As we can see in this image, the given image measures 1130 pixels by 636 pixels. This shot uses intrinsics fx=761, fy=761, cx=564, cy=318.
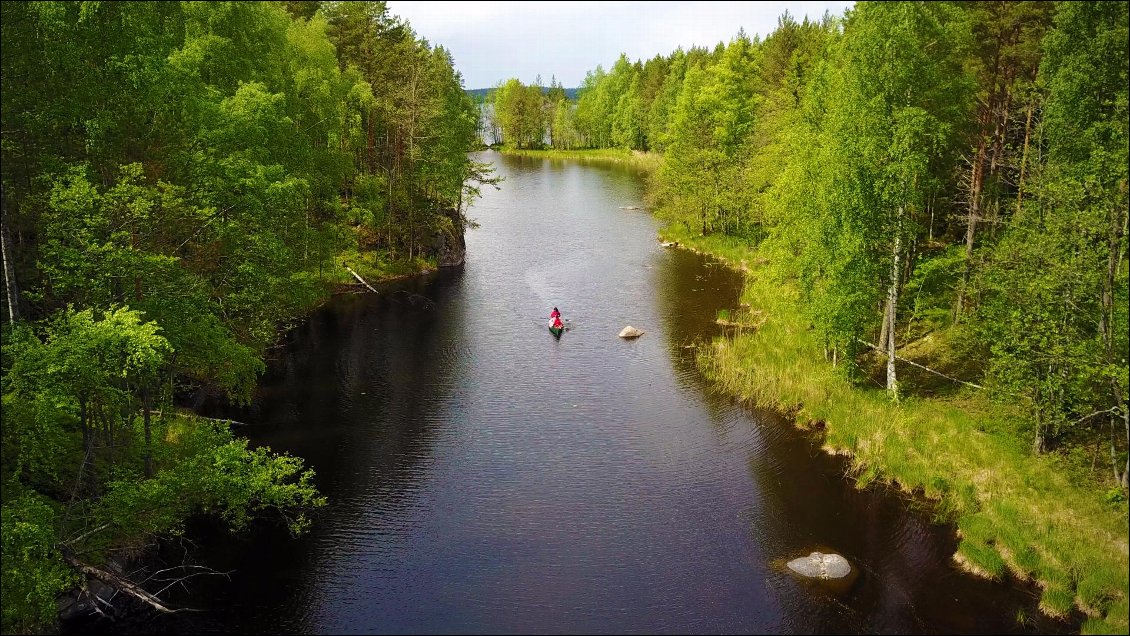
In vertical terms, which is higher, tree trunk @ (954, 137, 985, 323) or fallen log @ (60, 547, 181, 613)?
tree trunk @ (954, 137, 985, 323)

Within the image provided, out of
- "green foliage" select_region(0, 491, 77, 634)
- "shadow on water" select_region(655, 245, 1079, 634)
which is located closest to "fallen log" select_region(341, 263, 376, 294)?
"shadow on water" select_region(655, 245, 1079, 634)

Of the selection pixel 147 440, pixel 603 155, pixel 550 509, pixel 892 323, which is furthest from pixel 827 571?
pixel 603 155

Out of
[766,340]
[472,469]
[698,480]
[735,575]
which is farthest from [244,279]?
[766,340]

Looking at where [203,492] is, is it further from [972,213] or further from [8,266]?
[972,213]

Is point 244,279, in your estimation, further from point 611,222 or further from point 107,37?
point 611,222

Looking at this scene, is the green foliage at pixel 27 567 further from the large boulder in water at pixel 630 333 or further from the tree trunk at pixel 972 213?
the tree trunk at pixel 972 213

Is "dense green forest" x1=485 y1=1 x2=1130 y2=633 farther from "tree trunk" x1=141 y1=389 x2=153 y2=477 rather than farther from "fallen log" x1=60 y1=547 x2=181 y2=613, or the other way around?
"tree trunk" x1=141 y1=389 x2=153 y2=477

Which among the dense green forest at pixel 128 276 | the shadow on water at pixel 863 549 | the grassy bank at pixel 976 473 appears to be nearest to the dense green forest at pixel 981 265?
the grassy bank at pixel 976 473
